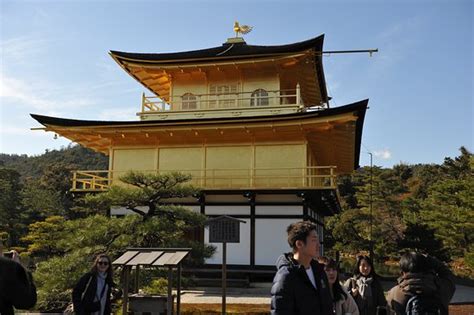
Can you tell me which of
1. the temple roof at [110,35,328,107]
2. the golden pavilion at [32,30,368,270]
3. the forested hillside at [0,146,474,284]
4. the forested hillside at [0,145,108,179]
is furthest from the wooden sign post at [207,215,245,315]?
the forested hillside at [0,145,108,179]

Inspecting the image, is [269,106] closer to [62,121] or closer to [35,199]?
[62,121]

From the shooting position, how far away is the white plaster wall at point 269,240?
15.1 m

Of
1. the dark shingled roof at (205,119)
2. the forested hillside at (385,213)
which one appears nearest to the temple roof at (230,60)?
the dark shingled roof at (205,119)

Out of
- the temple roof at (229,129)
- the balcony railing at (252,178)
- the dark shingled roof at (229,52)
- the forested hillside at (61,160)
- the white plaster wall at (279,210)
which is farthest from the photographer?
the forested hillside at (61,160)

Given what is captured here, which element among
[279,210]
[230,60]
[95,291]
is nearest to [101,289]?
[95,291]

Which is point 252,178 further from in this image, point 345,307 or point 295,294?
point 295,294

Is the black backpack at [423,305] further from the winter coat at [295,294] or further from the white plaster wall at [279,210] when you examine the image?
the white plaster wall at [279,210]

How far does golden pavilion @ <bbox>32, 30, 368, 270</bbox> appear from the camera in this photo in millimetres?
15242

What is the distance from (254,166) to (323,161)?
23.0 feet

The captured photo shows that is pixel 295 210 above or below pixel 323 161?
below

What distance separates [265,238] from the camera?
49.8 feet

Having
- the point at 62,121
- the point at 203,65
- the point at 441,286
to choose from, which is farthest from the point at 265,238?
the point at 441,286

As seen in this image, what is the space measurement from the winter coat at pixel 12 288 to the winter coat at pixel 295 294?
191cm

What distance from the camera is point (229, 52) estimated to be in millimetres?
19062
